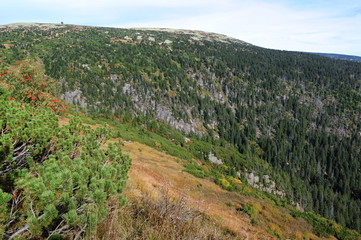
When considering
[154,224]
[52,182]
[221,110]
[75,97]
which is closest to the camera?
[52,182]

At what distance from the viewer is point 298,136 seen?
170 m

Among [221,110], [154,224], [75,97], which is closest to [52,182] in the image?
[154,224]

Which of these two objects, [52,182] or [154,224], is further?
[154,224]

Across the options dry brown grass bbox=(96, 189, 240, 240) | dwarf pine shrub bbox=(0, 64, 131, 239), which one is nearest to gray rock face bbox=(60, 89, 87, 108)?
dwarf pine shrub bbox=(0, 64, 131, 239)

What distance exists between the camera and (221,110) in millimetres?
164000

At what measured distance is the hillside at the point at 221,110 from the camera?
10006 cm

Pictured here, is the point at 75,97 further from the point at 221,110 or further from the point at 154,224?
the point at 221,110

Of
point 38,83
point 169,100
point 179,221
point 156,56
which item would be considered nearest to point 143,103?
point 169,100

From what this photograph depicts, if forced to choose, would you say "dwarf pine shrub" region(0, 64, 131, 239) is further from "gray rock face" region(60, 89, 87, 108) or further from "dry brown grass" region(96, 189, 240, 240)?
"gray rock face" region(60, 89, 87, 108)

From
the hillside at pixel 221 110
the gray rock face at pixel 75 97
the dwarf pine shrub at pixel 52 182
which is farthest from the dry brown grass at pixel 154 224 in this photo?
the gray rock face at pixel 75 97

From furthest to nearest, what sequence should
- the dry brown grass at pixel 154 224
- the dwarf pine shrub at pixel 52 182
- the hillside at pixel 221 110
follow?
1. the hillside at pixel 221 110
2. the dry brown grass at pixel 154 224
3. the dwarf pine shrub at pixel 52 182

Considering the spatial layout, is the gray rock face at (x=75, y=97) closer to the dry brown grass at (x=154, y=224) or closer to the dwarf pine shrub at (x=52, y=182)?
the dwarf pine shrub at (x=52, y=182)

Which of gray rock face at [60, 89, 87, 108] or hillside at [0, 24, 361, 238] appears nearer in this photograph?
gray rock face at [60, 89, 87, 108]

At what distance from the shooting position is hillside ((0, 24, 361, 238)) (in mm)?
100062
